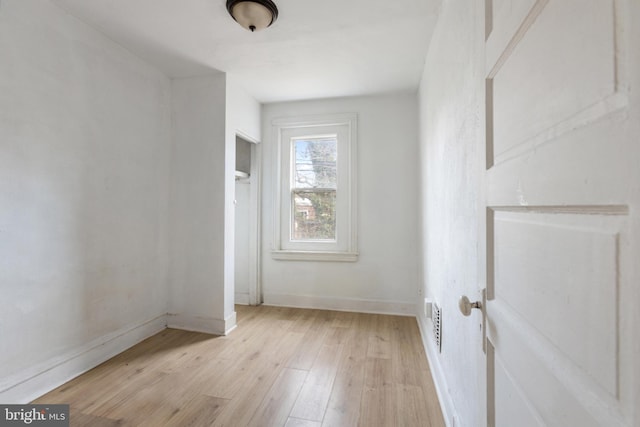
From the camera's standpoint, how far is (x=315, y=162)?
11.5 feet

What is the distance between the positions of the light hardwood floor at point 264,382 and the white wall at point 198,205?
0.87 feet

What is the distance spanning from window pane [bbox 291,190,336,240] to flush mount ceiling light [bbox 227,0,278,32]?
1.91 metres

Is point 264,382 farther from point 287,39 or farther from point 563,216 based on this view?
point 287,39

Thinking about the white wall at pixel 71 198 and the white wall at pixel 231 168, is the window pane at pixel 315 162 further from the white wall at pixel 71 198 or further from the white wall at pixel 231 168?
the white wall at pixel 71 198

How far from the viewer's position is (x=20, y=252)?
166 cm

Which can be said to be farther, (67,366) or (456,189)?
(67,366)

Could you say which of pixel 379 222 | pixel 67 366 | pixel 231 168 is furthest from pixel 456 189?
pixel 67 366

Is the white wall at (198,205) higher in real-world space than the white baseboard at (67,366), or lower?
higher

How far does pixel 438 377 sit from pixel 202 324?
2101 mm

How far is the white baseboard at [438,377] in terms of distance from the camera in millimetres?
1464

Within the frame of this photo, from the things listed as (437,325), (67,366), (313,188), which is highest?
(313,188)

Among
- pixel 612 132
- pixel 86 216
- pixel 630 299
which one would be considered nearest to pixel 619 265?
pixel 630 299

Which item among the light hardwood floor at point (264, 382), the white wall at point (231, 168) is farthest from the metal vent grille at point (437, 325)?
the white wall at point (231, 168)

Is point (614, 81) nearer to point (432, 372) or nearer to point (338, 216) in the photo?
point (432, 372)
